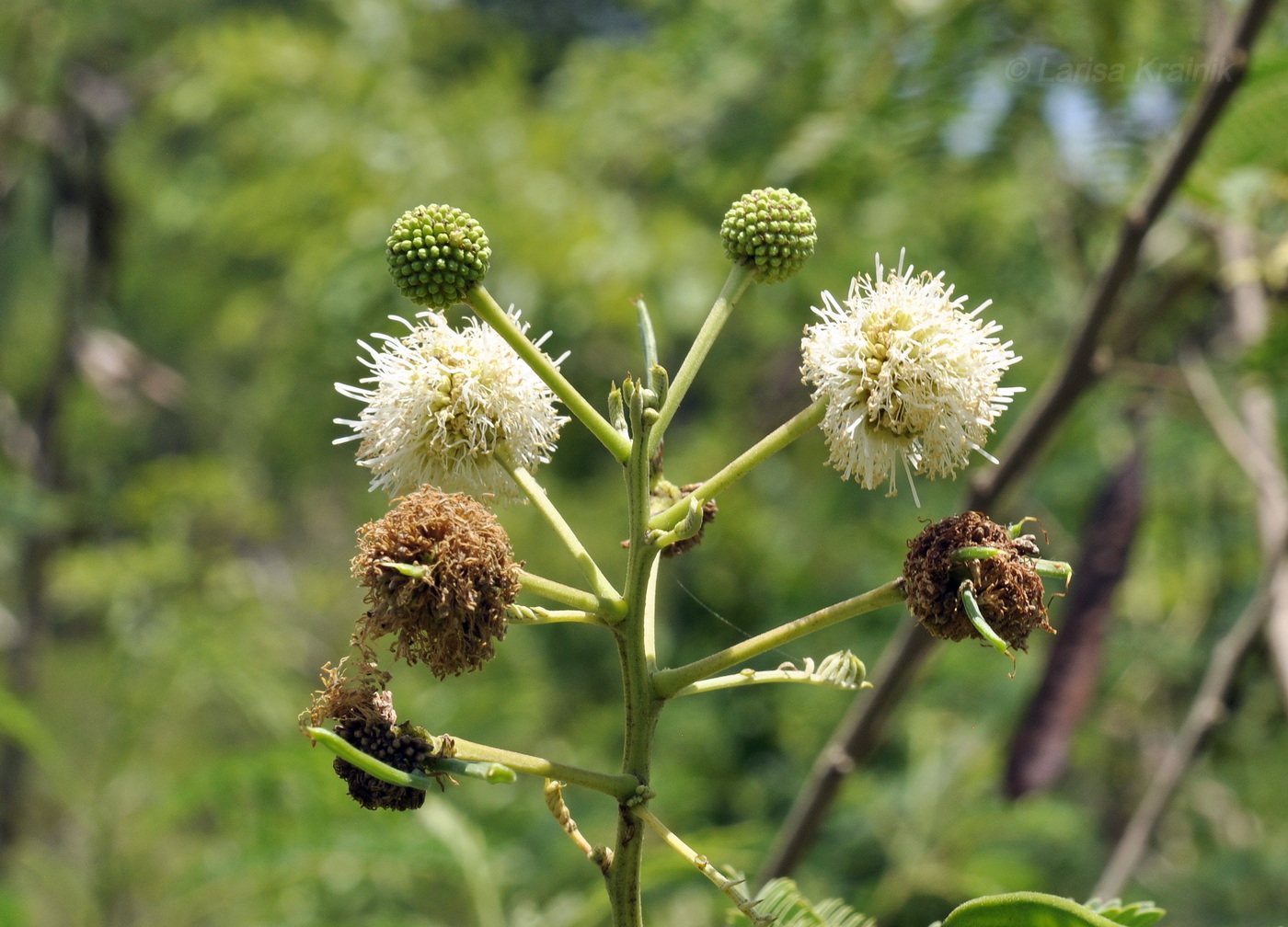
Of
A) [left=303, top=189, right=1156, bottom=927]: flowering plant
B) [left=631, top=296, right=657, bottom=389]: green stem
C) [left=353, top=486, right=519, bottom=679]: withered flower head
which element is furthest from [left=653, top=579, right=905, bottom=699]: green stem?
[left=631, top=296, right=657, bottom=389]: green stem

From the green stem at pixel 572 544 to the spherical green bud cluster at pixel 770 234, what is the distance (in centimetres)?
40

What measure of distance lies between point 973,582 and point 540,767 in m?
0.51

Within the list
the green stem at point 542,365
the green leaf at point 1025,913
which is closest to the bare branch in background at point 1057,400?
the green leaf at point 1025,913

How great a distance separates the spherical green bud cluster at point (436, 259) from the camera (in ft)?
4.29

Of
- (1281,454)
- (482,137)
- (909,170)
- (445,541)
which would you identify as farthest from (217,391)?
(445,541)

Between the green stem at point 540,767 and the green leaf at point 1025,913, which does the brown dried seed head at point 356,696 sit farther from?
the green leaf at point 1025,913

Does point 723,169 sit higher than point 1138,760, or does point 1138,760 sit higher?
point 723,169

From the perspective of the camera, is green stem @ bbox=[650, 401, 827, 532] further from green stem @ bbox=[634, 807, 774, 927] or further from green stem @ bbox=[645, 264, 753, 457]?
green stem @ bbox=[634, 807, 774, 927]

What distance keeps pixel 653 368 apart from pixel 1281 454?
12.3 feet

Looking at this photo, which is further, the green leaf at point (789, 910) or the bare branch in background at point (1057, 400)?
the bare branch in background at point (1057, 400)

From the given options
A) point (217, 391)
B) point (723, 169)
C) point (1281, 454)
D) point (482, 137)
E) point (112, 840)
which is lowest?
point (112, 840)

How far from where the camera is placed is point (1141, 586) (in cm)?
621

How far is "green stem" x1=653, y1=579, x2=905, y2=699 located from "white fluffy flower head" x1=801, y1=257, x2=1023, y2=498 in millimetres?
224

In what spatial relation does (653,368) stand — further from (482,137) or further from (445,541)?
(482,137)
